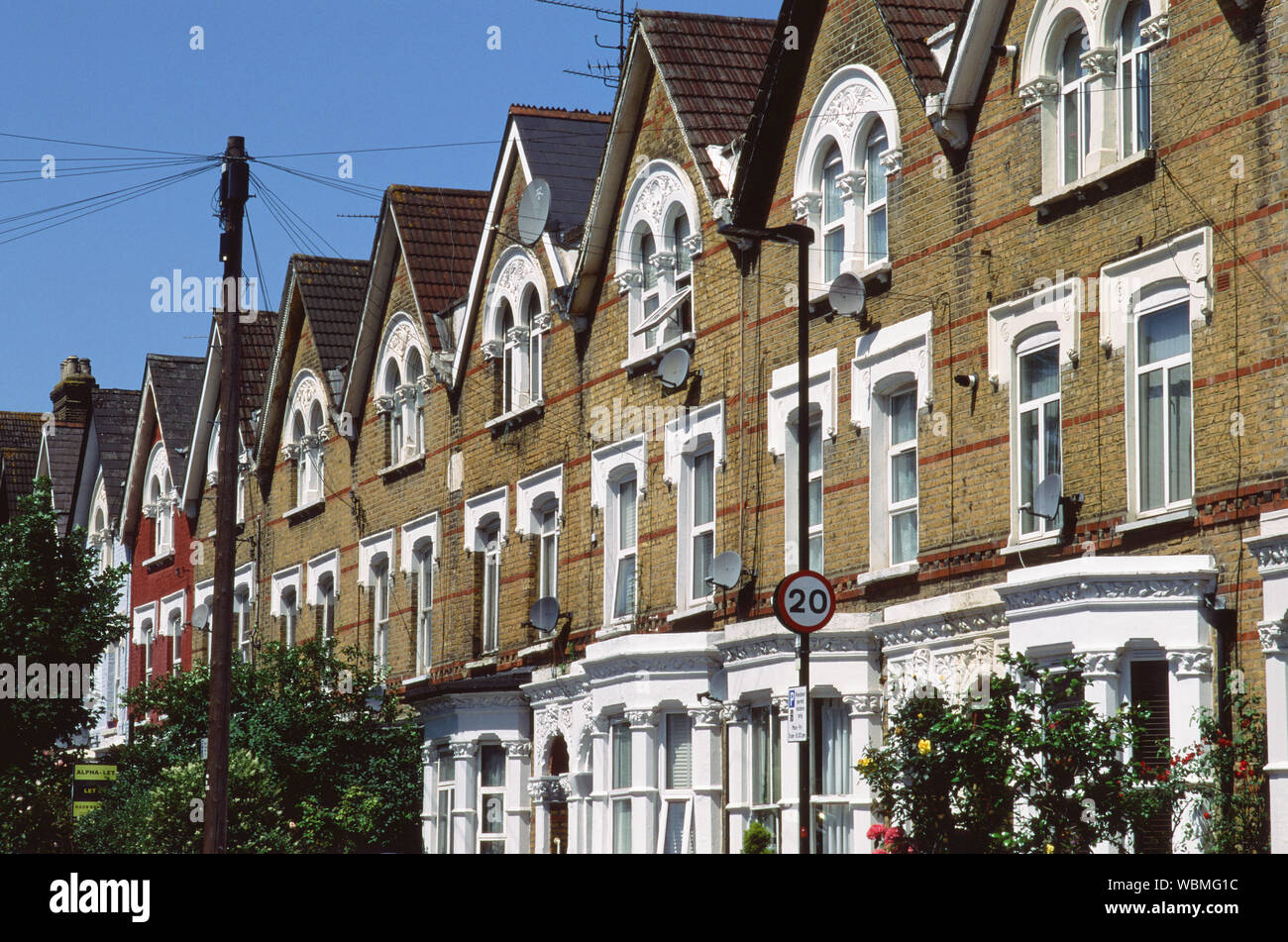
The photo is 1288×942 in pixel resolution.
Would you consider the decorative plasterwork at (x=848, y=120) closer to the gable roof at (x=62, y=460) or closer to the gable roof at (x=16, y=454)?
the gable roof at (x=62, y=460)

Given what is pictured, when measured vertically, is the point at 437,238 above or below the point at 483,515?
above

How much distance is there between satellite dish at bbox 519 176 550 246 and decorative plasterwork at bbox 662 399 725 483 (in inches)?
202

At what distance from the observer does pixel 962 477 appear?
2112 centimetres

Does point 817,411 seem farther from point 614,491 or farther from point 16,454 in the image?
point 16,454

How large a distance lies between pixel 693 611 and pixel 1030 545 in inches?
301

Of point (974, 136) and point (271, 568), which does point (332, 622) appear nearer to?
point (271, 568)

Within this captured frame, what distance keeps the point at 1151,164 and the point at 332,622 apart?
2527 cm

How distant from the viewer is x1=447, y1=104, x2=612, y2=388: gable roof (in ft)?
108

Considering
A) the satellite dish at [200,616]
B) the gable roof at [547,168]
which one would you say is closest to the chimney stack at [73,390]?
the satellite dish at [200,616]

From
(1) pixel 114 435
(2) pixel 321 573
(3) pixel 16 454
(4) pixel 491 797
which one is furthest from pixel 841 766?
(3) pixel 16 454

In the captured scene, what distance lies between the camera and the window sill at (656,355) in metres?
27.2

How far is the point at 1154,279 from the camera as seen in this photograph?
18.4 meters

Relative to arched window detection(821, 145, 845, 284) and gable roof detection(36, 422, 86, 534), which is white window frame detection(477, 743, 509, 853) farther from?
gable roof detection(36, 422, 86, 534)

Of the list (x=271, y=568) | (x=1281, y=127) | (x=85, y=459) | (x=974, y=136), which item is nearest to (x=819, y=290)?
(x=974, y=136)
